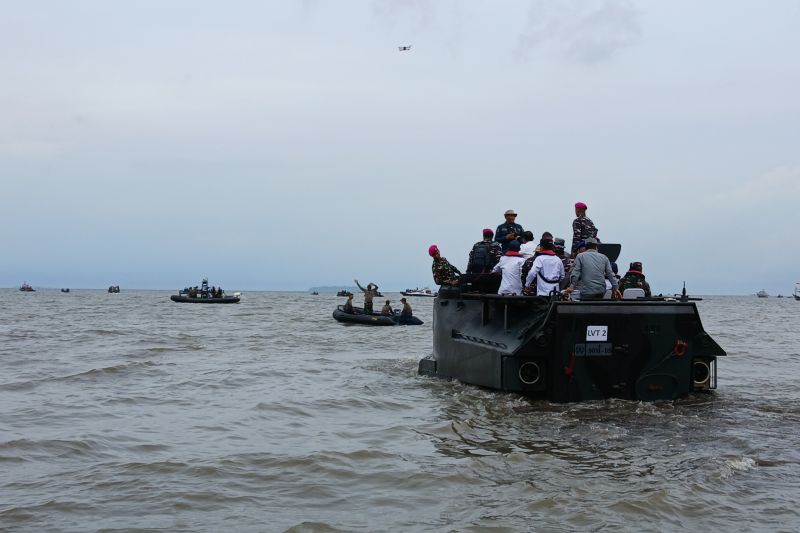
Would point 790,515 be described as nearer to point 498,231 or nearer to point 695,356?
point 695,356

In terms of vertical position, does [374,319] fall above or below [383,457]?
above

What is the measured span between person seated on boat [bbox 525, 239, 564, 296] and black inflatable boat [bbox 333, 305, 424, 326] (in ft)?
86.7

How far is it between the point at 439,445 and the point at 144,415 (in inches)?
169

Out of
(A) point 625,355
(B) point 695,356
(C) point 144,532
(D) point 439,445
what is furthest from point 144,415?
(B) point 695,356

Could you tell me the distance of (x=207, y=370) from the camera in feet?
56.4

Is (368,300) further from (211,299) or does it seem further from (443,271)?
(211,299)

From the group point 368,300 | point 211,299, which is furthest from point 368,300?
point 211,299

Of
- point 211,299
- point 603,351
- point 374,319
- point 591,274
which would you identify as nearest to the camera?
point 603,351

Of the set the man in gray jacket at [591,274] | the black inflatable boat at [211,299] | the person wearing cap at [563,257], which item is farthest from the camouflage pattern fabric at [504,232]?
the black inflatable boat at [211,299]

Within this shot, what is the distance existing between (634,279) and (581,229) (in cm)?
149

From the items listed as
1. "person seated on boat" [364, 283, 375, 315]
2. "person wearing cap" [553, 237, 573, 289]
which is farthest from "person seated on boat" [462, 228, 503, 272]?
"person seated on boat" [364, 283, 375, 315]

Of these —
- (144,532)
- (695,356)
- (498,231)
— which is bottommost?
(144,532)

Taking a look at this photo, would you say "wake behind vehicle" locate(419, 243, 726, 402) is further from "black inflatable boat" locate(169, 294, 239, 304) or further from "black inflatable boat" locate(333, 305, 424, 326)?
"black inflatable boat" locate(169, 294, 239, 304)

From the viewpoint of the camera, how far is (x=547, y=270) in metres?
11.3
